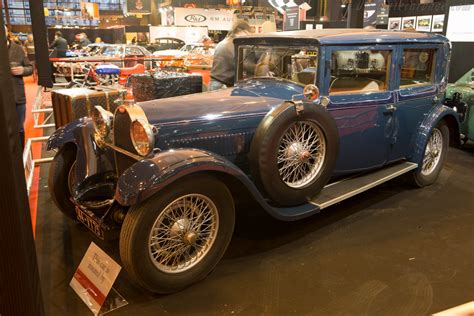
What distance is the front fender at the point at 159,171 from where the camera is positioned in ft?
7.35

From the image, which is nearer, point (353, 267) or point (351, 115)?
point (353, 267)

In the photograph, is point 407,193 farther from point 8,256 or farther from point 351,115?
point 8,256

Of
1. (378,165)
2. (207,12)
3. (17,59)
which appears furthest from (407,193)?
(207,12)

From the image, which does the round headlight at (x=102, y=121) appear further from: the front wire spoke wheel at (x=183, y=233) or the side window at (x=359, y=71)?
the side window at (x=359, y=71)

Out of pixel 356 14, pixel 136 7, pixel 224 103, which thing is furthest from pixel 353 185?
pixel 136 7

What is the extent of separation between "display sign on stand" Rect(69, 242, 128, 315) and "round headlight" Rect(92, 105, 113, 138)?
0.83 m

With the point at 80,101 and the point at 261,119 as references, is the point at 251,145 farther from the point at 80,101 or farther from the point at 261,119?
the point at 80,101

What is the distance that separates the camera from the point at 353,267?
2.83 m

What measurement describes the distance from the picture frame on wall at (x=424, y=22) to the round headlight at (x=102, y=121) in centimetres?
840

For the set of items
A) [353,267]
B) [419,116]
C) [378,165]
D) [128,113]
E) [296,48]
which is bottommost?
[353,267]

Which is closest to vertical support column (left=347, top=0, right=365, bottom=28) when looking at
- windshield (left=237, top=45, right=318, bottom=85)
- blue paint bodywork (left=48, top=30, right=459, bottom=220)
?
blue paint bodywork (left=48, top=30, right=459, bottom=220)

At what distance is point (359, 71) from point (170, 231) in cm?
228

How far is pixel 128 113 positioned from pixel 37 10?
332cm

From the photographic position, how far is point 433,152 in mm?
4406
